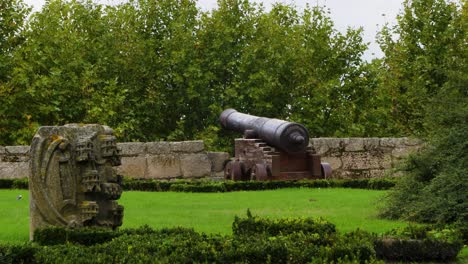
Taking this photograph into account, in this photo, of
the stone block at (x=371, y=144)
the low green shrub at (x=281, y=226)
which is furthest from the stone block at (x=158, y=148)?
the low green shrub at (x=281, y=226)

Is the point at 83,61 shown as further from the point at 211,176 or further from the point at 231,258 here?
the point at 231,258

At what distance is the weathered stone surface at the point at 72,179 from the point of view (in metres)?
9.97

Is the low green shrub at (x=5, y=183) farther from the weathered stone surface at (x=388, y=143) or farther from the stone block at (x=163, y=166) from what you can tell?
the weathered stone surface at (x=388, y=143)

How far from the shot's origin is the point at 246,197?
1609 centimetres

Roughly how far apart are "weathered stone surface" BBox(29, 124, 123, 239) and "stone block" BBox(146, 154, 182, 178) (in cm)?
1106

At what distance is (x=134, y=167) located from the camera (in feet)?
69.8

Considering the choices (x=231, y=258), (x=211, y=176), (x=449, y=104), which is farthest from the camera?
(x=211, y=176)

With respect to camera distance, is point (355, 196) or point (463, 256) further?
point (355, 196)

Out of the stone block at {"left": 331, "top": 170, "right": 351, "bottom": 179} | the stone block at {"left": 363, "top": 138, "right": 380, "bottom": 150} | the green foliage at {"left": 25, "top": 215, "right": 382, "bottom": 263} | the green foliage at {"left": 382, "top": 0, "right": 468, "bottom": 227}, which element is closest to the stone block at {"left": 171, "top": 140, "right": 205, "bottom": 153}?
the stone block at {"left": 331, "top": 170, "right": 351, "bottom": 179}

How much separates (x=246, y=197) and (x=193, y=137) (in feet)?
42.7

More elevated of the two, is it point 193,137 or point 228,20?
point 228,20

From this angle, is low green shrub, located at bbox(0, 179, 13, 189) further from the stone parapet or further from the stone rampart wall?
the stone parapet

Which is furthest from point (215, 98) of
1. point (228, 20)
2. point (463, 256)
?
point (463, 256)

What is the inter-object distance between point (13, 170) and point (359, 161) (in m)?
8.02
